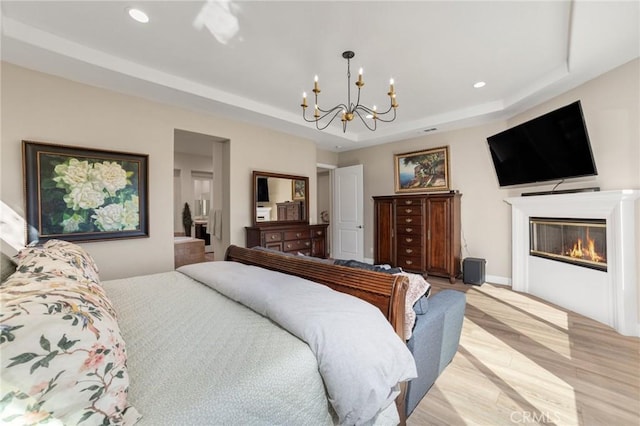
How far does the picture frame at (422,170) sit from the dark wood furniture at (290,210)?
192 centimetres

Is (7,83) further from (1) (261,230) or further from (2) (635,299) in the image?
(2) (635,299)

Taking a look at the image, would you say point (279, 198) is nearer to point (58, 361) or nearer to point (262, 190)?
point (262, 190)

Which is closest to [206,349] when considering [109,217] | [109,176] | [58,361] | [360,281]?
[58,361]

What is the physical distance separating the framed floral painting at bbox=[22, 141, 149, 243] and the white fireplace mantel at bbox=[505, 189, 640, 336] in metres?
4.83

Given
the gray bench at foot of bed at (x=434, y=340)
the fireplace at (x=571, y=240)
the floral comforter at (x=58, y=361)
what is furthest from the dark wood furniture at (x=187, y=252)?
the fireplace at (x=571, y=240)

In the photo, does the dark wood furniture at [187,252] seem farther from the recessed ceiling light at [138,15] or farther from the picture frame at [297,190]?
the recessed ceiling light at [138,15]

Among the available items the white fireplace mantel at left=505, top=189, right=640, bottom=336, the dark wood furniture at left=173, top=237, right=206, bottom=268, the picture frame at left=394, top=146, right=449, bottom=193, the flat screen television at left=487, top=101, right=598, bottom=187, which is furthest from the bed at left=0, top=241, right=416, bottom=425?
the picture frame at left=394, top=146, right=449, bottom=193

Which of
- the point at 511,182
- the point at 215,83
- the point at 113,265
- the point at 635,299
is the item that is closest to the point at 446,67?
the point at 511,182

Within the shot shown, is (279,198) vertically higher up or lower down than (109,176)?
lower down

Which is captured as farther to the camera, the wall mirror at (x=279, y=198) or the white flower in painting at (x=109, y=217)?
the wall mirror at (x=279, y=198)

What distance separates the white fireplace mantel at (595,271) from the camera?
251 cm

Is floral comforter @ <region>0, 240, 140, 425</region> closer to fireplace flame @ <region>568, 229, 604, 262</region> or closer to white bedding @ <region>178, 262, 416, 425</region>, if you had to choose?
white bedding @ <region>178, 262, 416, 425</region>

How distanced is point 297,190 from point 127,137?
248 cm

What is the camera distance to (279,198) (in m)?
4.44
